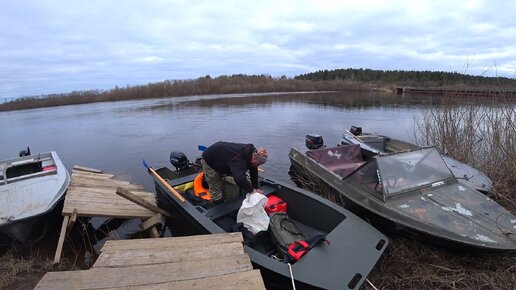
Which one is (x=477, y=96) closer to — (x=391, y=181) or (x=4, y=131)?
(x=391, y=181)

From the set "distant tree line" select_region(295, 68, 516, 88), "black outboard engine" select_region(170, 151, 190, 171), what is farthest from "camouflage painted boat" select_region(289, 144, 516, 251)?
"distant tree line" select_region(295, 68, 516, 88)

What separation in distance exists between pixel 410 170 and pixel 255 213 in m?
2.67

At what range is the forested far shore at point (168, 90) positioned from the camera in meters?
41.0

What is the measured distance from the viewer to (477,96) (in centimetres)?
802

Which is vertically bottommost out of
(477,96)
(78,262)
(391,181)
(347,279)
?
(78,262)

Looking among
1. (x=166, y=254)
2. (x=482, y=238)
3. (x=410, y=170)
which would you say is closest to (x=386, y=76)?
(x=410, y=170)

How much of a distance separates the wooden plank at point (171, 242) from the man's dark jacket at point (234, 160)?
2.63 ft

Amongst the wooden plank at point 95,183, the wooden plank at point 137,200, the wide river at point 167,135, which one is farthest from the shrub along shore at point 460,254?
the wide river at point 167,135

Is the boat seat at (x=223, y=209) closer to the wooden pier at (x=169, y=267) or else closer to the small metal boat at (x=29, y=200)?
the wooden pier at (x=169, y=267)

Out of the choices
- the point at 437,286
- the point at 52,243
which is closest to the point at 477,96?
the point at 437,286

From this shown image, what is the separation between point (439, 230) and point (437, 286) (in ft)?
2.16

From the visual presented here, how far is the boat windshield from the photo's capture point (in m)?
4.64

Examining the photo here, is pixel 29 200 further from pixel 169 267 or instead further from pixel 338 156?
pixel 338 156

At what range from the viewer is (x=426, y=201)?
14.4 feet
